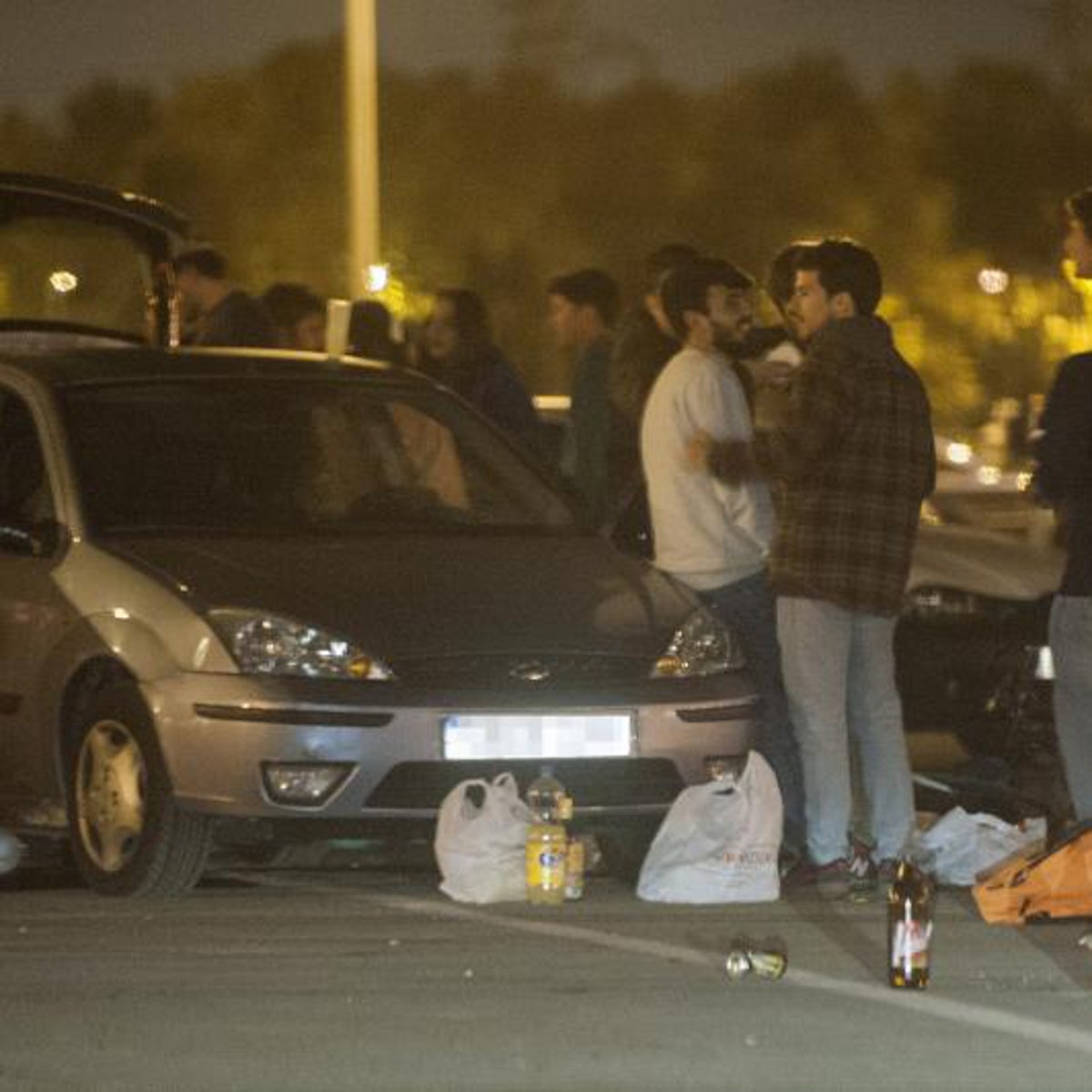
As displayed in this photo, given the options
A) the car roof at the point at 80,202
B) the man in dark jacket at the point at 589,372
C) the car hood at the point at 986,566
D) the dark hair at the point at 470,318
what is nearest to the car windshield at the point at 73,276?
the car roof at the point at 80,202

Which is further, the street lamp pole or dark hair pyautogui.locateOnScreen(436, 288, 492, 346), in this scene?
the street lamp pole

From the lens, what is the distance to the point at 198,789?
10359mm

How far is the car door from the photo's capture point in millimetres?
10977

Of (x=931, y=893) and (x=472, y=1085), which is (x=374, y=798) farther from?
(x=472, y=1085)

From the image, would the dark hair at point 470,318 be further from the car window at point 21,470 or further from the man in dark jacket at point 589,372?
the car window at point 21,470

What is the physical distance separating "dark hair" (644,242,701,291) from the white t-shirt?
3.46ft

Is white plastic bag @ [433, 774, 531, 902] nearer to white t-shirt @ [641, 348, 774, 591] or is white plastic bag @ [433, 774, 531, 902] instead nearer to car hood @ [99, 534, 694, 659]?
car hood @ [99, 534, 694, 659]

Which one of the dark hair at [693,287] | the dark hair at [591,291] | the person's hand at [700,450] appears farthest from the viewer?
the dark hair at [591,291]

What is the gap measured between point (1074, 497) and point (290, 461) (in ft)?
8.05

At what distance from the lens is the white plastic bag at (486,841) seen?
10.4m

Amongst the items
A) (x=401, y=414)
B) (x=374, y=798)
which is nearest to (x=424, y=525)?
(x=401, y=414)

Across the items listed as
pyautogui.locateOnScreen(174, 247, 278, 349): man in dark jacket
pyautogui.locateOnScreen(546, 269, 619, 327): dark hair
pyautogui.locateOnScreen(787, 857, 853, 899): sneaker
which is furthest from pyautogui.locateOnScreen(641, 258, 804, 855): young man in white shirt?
pyautogui.locateOnScreen(174, 247, 278, 349): man in dark jacket

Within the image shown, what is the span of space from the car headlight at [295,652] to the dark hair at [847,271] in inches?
68.2

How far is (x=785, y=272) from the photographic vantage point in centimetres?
1131
